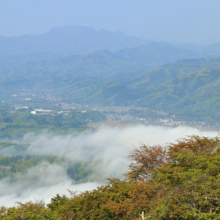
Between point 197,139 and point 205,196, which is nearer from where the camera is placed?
point 205,196

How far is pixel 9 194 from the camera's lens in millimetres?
122875

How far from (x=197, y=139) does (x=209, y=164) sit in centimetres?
1073

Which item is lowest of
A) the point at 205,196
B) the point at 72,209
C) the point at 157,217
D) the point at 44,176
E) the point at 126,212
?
the point at 44,176

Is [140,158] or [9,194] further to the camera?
[9,194]

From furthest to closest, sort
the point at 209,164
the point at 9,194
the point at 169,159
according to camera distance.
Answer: the point at 9,194 → the point at 169,159 → the point at 209,164

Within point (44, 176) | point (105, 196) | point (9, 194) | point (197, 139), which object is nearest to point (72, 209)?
point (105, 196)

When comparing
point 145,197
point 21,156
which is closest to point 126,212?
point 145,197

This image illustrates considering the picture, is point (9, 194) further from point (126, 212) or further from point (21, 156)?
point (126, 212)

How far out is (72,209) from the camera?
2673 cm

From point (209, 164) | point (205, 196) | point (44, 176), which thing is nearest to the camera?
point (205, 196)

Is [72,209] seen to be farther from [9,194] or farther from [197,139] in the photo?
[9,194]

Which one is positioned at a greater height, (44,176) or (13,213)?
(13,213)

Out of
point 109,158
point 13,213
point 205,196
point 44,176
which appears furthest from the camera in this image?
point 109,158

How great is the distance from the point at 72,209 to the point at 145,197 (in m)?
8.91
